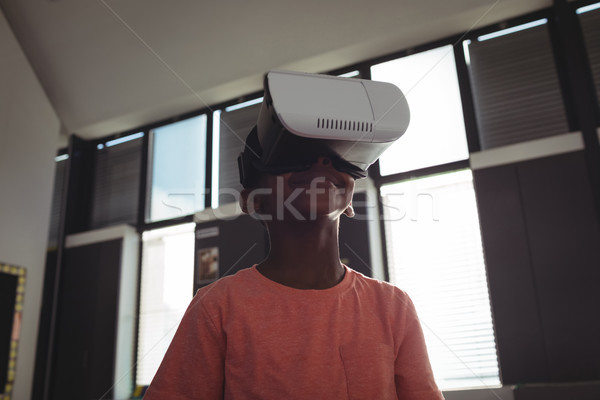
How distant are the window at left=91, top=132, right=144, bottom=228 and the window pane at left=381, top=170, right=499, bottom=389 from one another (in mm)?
2275

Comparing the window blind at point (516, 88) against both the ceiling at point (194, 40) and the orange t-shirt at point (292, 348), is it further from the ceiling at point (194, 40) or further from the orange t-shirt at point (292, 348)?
the orange t-shirt at point (292, 348)

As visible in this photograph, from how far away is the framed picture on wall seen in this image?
11.6 feet

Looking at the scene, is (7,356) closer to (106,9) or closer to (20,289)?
(20,289)

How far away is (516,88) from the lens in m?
3.10

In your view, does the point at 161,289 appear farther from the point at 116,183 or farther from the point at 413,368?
the point at 413,368

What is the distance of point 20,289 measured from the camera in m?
3.73

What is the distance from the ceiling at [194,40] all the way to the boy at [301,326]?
2.70 metres

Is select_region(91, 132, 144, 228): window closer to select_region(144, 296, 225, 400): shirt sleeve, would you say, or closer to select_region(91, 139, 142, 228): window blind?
select_region(91, 139, 142, 228): window blind

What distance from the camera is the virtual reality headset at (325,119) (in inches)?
25.5

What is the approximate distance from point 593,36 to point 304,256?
2959 mm

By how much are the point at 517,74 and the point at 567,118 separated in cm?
42

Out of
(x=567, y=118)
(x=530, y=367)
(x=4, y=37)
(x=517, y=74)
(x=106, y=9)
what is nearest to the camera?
(x=530, y=367)

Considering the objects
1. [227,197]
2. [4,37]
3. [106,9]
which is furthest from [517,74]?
[4,37]

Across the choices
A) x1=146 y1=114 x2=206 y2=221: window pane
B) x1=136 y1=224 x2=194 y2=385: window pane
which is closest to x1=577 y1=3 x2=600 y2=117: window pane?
x1=146 y1=114 x2=206 y2=221: window pane
